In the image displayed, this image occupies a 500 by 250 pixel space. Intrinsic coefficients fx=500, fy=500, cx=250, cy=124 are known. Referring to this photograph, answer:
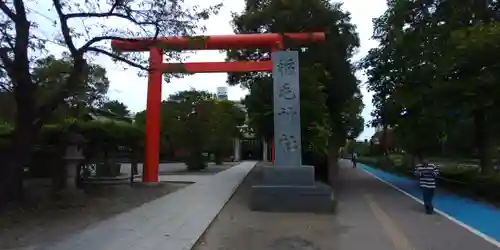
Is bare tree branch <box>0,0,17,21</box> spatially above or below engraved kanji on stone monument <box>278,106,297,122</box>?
above

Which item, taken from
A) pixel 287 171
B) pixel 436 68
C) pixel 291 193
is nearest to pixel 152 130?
pixel 287 171

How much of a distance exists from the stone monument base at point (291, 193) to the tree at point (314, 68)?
4.81 meters

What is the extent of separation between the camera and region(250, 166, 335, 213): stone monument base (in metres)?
13.2

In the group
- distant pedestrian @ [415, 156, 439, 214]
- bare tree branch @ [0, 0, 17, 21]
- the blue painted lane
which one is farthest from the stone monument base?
bare tree branch @ [0, 0, 17, 21]

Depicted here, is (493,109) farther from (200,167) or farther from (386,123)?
(200,167)

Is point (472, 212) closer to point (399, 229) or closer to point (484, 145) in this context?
point (399, 229)

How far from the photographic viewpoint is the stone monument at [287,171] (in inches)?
523

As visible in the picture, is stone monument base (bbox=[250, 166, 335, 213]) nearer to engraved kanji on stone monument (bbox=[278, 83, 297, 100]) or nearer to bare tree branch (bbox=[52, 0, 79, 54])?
engraved kanji on stone monument (bbox=[278, 83, 297, 100])

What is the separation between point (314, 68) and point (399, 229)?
10.5 m

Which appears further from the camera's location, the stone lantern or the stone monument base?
the stone lantern

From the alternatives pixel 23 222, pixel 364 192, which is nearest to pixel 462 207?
pixel 364 192

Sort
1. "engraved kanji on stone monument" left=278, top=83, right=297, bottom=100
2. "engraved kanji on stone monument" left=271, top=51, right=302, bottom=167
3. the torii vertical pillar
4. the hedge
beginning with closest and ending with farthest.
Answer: "engraved kanji on stone monument" left=271, top=51, right=302, bottom=167 → "engraved kanji on stone monument" left=278, top=83, right=297, bottom=100 → the hedge → the torii vertical pillar

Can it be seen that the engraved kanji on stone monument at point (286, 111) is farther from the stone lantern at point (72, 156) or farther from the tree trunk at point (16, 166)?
the tree trunk at point (16, 166)

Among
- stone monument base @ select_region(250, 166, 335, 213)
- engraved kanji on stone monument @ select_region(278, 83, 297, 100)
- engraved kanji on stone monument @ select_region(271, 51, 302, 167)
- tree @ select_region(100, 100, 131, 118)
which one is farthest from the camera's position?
tree @ select_region(100, 100, 131, 118)
